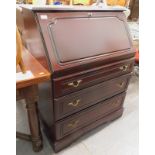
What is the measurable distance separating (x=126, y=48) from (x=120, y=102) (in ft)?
1.97

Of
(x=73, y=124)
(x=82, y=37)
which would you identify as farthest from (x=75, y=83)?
(x=73, y=124)

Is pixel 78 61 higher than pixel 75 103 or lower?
higher

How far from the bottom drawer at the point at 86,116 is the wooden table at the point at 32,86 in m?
0.18

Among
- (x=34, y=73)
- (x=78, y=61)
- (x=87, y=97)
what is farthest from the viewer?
(x=87, y=97)

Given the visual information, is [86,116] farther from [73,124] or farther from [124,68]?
[124,68]

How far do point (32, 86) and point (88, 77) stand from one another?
0.39 metres

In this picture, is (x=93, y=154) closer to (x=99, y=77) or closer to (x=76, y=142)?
(x=76, y=142)

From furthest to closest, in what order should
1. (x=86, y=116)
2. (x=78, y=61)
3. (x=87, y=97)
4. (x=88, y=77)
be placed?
(x=86, y=116)
(x=87, y=97)
(x=88, y=77)
(x=78, y=61)

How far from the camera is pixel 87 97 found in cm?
127

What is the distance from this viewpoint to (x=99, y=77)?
1234 millimetres

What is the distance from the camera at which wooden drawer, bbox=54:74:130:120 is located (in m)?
1.14

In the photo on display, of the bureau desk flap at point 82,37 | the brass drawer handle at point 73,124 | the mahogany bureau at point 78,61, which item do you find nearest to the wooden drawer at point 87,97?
the mahogany bureau at point 78,61

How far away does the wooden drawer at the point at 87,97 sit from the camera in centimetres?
114
